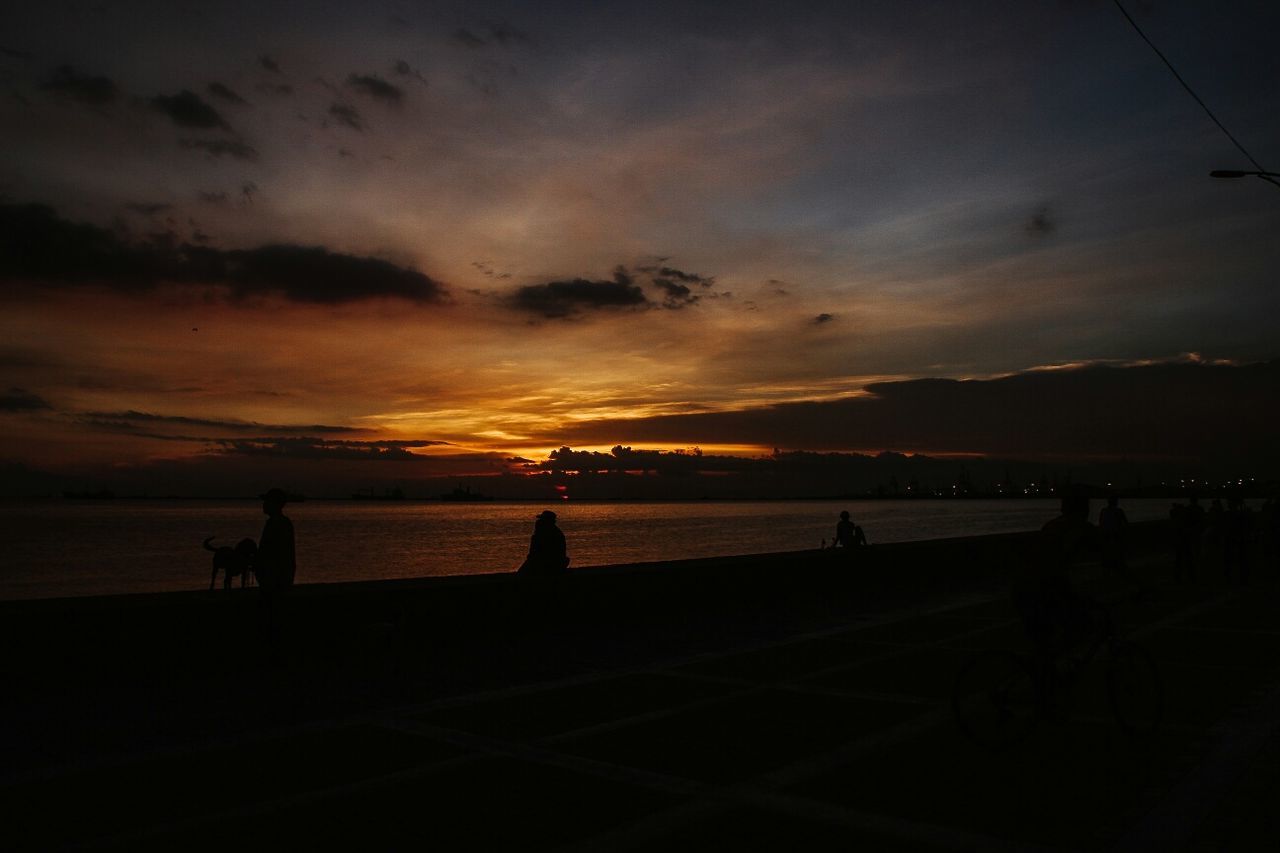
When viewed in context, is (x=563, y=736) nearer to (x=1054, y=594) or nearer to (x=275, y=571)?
(x=1054, y=594)

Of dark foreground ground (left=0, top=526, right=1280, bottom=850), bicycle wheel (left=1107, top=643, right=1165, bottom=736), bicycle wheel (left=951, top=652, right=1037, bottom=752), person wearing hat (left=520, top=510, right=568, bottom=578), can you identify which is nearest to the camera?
dark foreground ground (left=0, top=526, right=1280, bottom=850)

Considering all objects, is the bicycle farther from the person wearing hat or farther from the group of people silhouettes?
the group of people silhouettes

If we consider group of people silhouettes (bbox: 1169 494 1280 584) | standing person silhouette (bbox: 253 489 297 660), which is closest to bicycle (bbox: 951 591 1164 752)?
standing person silhouette (bbox: 253 489 297 660)

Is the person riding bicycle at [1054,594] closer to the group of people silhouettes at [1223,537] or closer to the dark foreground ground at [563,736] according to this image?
the dark foreground ground at [563,736]

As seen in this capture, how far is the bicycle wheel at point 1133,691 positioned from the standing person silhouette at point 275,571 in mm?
7464

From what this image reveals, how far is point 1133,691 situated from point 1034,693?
2.71 feet

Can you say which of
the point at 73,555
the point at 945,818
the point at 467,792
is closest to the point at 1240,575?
the point at 945,818

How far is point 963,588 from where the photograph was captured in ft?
64.6

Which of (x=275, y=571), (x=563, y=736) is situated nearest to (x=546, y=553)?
(x=275, y=571)

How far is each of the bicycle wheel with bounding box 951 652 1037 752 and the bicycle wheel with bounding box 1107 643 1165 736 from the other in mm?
597

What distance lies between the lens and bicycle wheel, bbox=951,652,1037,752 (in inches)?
269

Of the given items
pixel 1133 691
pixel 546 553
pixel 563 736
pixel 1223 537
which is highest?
pixel 546 553

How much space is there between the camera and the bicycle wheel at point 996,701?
684 cm

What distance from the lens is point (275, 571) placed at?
9875mm
